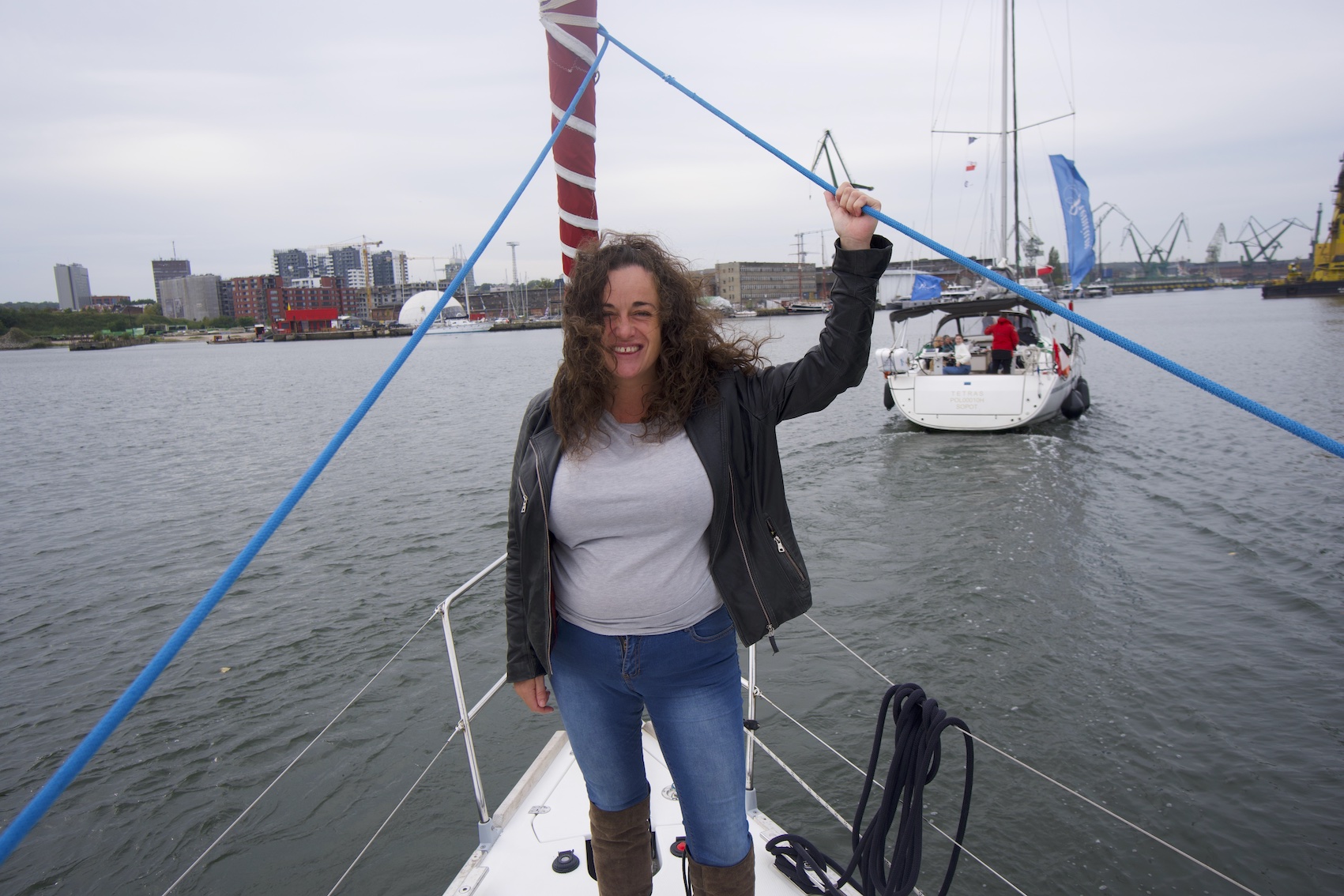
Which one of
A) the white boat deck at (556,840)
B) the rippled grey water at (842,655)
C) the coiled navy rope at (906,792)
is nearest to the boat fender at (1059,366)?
the rippled grey water at (842,655)

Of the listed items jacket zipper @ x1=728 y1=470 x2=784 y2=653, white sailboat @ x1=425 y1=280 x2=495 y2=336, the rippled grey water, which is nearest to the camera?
jacket zipper @ x1=728 y1=470 x2=784 y2=653

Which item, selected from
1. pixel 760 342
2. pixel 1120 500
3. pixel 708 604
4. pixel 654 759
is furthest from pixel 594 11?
pixel 1120 500

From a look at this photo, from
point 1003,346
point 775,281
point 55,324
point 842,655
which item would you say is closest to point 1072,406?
point 1003,346

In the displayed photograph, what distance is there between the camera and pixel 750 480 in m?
1.88

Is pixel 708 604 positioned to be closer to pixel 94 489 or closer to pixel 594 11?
pixel 594 11

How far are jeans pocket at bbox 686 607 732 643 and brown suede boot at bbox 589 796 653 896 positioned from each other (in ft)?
1.93

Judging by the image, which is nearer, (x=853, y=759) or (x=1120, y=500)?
(x=853, y=759)

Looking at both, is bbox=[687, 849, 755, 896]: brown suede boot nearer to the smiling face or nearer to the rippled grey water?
the smiling face

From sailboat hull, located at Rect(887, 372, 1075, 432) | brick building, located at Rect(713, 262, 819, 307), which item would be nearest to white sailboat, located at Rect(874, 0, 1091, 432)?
sailboat hull, located at Rect(887, 372, 1075, 432)

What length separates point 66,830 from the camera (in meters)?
4.98

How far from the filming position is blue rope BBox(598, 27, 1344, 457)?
5.08 feet

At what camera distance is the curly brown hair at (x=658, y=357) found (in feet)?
6.12

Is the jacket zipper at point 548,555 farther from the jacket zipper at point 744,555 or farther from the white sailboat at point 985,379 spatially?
the white sailboat at point 985,379

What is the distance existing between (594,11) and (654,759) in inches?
113
